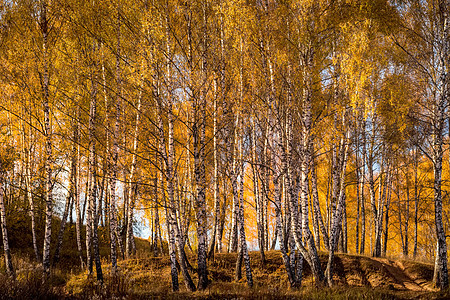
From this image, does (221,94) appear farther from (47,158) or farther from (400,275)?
(400,275)

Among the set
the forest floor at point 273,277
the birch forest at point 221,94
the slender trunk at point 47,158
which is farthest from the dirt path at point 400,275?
the slender trunk at point 47,158

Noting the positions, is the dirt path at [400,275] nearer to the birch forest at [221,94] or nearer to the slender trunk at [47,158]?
the birch forest at [221,94]

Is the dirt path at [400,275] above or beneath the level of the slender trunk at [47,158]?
beneath

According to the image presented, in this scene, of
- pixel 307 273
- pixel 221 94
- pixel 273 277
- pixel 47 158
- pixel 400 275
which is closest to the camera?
pixel 47 158

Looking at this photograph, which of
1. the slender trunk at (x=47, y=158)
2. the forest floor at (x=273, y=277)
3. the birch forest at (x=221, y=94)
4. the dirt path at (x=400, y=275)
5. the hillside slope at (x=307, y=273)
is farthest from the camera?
the dirt path at (x=400, y=275)

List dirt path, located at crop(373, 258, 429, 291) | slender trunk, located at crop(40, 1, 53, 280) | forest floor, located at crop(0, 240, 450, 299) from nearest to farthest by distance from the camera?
forest floor, located at crop(0, 240, 450, 299) < slender trunk, located at crop(40, 1, 53, 280) < dirt path, located at crop(373, 258, 429, 291)

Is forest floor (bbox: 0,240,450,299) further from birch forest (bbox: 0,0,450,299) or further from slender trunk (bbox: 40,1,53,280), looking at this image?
slender trunk (bbox: 40,1,53,280)

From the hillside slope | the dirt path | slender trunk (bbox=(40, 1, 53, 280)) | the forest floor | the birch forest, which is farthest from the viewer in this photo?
the dirt path

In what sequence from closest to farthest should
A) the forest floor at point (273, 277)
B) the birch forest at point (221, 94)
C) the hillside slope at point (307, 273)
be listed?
1. the forest floor at point (273, 277)
2. the birch forest at point (221, 94)
3. the hillside slope at point (307, 273)

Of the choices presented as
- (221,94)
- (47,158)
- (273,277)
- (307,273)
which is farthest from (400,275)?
(47,158)

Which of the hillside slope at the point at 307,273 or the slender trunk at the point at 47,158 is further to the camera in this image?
the hillside slope at the point at 307,273

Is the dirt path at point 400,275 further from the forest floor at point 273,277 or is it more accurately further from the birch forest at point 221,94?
the birch forest at point 221,94

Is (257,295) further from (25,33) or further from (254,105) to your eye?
(25,33)

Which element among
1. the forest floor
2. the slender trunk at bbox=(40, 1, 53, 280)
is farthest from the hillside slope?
the slender trunk at bbox=(40, 1, 53, 280)
